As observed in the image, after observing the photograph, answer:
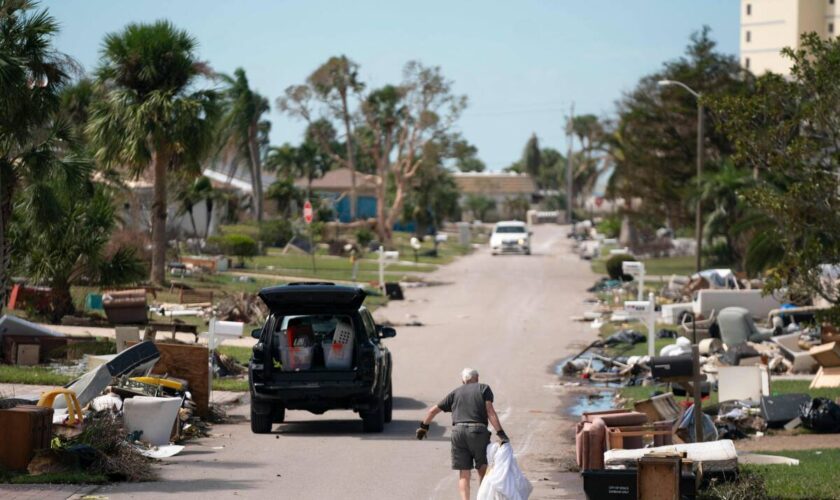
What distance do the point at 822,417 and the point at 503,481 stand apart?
307 inches

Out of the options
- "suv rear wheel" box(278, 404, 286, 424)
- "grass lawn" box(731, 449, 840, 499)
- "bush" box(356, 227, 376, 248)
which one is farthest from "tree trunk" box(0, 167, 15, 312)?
"bush" box(356, 227, 376, 248)

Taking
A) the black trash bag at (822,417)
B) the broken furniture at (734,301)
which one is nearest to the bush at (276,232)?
the broken furniture at (734,301)

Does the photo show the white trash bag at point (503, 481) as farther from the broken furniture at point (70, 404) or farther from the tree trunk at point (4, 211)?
the tree trunk at point (4, 211)

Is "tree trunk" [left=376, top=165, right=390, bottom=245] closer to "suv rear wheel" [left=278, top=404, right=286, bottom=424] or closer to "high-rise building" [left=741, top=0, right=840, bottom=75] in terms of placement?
"high-rise building" [left=741, top=0, right=840, bottom=75]

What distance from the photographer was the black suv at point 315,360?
17.1 meters

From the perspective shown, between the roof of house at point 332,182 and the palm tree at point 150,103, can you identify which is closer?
the palm tree at point 150,103

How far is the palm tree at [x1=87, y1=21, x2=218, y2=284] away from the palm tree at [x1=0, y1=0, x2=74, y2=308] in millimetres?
13925

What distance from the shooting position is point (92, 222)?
2939 centimetres

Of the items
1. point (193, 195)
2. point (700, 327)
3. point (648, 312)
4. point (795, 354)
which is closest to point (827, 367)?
point (795, 354)

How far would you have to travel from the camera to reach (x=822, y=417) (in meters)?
18.0

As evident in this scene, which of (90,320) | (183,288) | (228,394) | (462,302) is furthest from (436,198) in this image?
(228,394)

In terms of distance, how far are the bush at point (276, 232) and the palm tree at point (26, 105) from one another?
40.9 metres

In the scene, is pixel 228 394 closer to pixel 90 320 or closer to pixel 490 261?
pixel 90 320

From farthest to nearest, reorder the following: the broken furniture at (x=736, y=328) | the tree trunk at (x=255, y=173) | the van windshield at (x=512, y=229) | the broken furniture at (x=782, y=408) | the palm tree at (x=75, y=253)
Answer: the tree trunk at (x=255, y=173)
the van windshield at (x=512, y=229)
the palm tree at (x=75, y=253)
the broken furniture at (x=736, y=328)
the broken furniture at (x=782, y=408)
